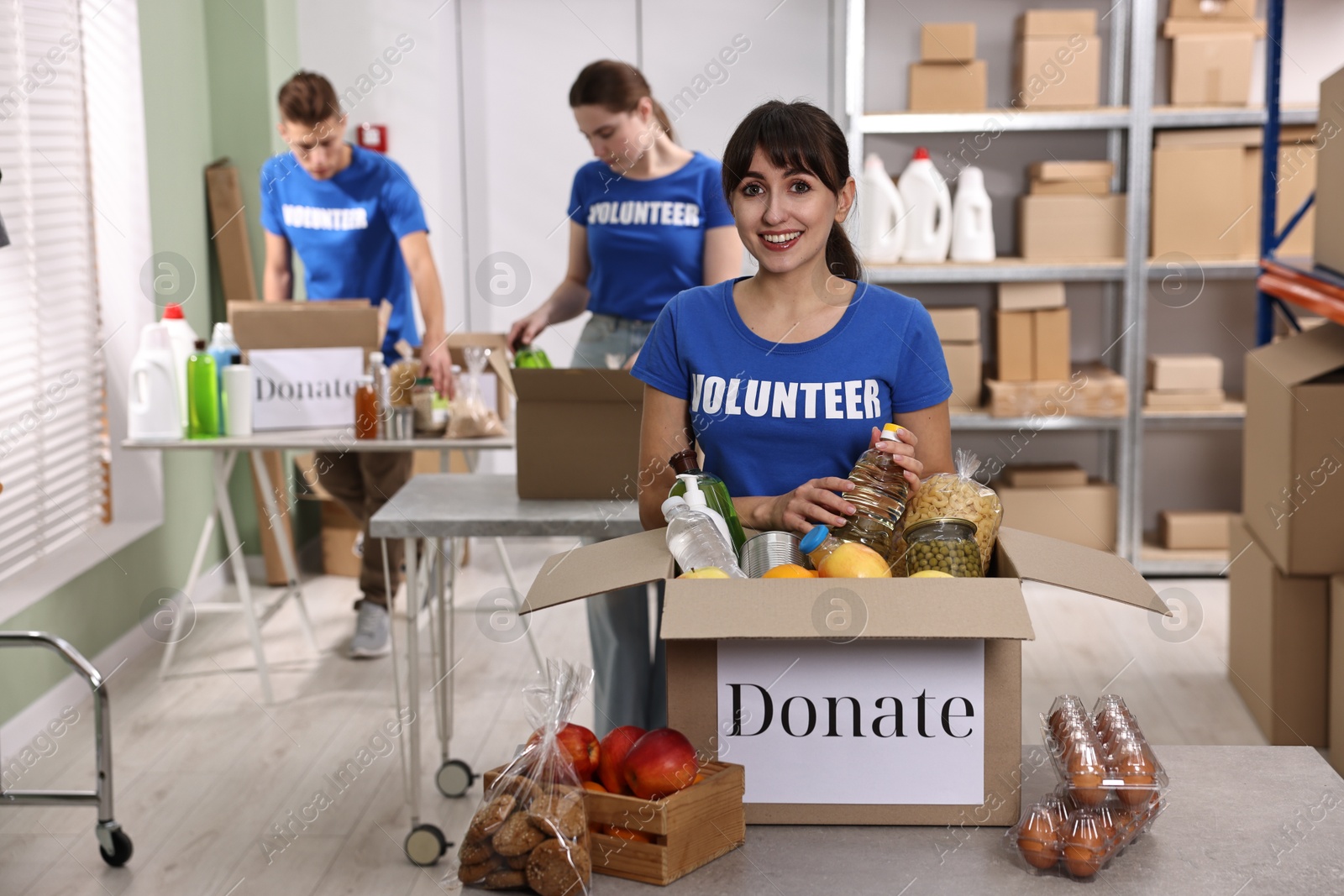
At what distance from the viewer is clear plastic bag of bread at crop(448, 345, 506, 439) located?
9.89 feet

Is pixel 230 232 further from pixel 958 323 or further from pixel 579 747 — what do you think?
pixel 579 747

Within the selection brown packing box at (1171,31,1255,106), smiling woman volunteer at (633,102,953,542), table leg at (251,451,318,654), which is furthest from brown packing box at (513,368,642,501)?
brown packing box at (1171,31,1255,106)

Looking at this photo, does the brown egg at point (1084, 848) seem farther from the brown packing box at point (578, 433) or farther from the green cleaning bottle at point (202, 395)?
the green cleaning bottle at point (202, 395)

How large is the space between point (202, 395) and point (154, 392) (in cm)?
11

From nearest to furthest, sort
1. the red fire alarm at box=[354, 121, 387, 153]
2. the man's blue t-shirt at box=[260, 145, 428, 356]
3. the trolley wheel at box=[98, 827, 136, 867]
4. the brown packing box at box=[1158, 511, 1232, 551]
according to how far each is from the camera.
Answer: the trolley wheel at box=[98, 827, 136, 867] < the man's blue t-shirt at box=[260, 145, 428, 356] < the brown packing box at box=[1158, 511, 1232, 551] < the red fire alarm at box=[354, 121, 387, 153]

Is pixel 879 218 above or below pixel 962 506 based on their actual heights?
above

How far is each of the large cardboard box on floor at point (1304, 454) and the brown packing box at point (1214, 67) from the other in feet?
5.01

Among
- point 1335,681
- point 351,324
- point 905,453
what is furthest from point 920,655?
point 351,324

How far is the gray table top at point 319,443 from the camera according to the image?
9.70ft

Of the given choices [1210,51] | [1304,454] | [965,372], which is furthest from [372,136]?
[1304,454]

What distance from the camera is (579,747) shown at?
1032 mm

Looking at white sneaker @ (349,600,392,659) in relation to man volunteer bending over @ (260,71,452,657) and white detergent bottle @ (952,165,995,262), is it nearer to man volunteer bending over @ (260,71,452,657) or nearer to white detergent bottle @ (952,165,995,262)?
man volunteer bending over @ (260,71,452,657)

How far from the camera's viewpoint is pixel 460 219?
192 inches

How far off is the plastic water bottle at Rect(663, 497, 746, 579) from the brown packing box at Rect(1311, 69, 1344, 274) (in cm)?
228
